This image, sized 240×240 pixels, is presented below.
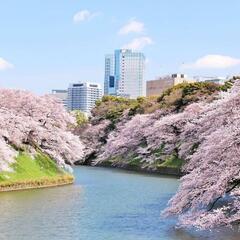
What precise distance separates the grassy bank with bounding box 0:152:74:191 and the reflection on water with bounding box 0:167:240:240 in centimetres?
144

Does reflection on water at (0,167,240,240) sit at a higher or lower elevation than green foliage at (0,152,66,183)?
lower

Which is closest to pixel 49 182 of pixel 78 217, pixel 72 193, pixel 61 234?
pixel 72 193

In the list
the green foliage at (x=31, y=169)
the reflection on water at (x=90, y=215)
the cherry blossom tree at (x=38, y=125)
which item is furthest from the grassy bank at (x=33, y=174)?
the reflection on water at (x=90, y=215)

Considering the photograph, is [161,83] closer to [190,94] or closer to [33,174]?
[190,94]

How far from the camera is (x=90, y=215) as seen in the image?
2345 cm

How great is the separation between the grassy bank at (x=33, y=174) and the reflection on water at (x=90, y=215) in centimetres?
144

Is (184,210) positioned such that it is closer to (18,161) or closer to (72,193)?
(72,193)

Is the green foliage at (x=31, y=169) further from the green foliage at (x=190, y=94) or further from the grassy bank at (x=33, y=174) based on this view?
the green foliage at (x=190, y=94)

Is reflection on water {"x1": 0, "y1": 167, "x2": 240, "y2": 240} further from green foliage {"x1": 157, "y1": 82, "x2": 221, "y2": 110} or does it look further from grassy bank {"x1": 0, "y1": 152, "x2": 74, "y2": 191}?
green foliage {"x1": 157, "y1": 82, "x2": 221, "y2": 110}

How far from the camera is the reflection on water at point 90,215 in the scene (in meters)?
18.8

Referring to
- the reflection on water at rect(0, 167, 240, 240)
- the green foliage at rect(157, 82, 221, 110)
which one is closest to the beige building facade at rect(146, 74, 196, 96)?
the green foliage at rect(157, 82, 221, 110)

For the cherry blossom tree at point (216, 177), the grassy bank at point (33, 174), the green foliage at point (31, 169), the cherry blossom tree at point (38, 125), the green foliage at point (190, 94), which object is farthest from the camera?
the green foliage at point (190, 94)

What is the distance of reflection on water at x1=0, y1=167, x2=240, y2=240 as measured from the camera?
18828 millimetres

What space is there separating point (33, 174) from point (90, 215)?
13.7m
